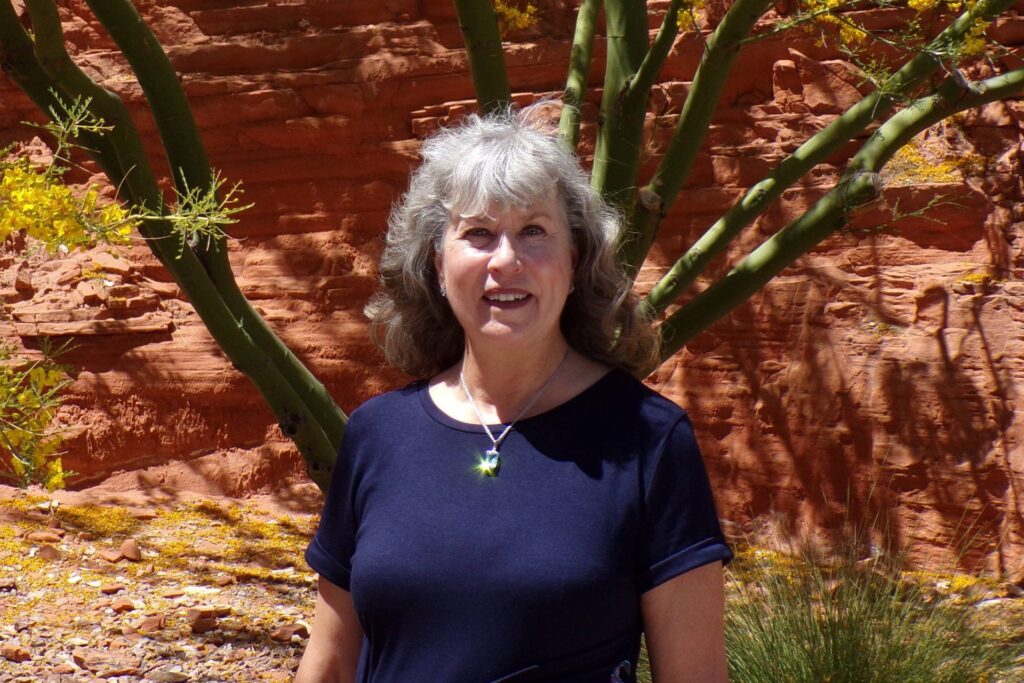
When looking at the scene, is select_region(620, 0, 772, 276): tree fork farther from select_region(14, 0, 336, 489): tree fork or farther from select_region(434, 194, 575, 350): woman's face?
select_region(434, 194, 575, 350): woman's face

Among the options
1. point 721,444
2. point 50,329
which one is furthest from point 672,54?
A: point 50,329

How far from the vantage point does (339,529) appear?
2.24m

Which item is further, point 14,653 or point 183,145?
point 14,653

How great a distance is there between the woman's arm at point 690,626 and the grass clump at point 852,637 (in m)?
2.14

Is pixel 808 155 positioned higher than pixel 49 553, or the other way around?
pixel 808 155

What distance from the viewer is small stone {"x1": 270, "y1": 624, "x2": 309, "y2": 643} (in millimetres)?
5121

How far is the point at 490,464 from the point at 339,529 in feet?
1.16

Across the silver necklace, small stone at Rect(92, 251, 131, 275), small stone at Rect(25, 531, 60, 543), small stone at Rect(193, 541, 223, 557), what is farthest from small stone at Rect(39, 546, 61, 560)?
the silver necklace

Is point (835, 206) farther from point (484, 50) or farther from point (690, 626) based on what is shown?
point (690, 626)

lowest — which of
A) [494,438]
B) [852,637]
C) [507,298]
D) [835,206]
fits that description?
[852,637]

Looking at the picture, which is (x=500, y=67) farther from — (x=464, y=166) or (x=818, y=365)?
(x=818, y=365)

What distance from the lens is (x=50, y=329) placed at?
7145mm

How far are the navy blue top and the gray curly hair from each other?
0.59 feet

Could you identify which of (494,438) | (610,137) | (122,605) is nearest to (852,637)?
(610,137)
